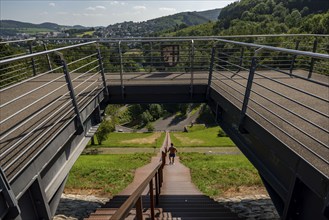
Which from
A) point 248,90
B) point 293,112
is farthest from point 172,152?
point 293,112

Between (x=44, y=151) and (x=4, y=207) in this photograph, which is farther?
(x=44, y=151)

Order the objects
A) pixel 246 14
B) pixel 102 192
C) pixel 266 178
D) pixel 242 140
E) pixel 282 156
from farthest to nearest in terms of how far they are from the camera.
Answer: pixel 246 14
pixel 102 192
pixel 242 140
pixel 266 178
pixel 282 156

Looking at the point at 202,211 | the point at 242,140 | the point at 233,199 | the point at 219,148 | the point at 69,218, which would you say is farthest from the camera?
the point at 219,148

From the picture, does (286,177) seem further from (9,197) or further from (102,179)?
(102,179)

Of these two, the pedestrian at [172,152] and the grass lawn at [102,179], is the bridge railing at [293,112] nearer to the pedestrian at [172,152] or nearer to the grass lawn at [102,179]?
the grass lawn at [102,179]

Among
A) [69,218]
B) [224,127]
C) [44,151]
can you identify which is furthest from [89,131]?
[69,218]

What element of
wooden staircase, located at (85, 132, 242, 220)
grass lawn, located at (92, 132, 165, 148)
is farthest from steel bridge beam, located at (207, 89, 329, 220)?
grass lawn, located at (92, 132, 165, 148)

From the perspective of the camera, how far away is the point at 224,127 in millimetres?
6266

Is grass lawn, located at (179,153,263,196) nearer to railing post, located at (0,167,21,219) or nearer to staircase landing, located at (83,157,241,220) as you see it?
staircase landing, located at (83,157,241,220)

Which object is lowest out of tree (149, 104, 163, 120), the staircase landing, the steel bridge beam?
tree (149, 104, 163, 120)

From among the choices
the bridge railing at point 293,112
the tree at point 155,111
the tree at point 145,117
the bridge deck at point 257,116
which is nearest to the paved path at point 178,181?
the bridge deck at point 257,116

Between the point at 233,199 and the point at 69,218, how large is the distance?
5.81 m

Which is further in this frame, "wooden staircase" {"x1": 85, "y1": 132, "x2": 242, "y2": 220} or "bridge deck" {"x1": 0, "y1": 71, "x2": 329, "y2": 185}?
"wooden staircase" {"x1": 85, "y1": 132, "x2": 242, "y2": 220}

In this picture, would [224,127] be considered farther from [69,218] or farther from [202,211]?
[69,218]
